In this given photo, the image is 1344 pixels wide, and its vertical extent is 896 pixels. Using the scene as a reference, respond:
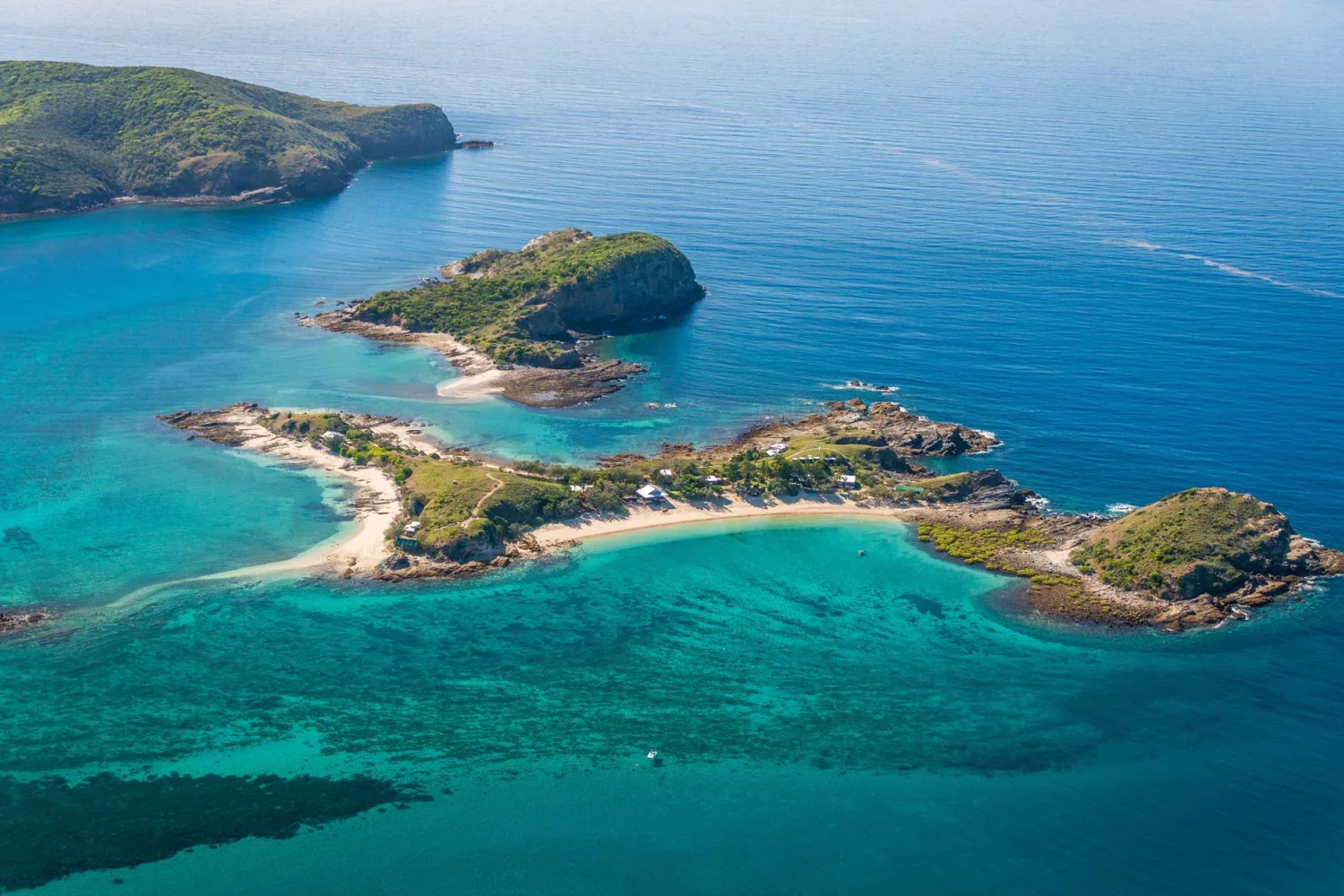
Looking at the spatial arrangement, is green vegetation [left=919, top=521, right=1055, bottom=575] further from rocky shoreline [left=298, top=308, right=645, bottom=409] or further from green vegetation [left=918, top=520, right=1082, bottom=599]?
rocky shoreline [left=298, top=308, right=645, bottom=409]

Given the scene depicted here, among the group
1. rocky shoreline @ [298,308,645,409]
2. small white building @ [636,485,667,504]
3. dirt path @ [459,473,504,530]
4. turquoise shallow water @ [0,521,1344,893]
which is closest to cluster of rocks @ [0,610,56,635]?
turquoise shallow water @ [0,521,1344,893]

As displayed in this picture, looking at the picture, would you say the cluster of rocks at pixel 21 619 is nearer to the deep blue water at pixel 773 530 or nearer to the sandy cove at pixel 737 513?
A: the deep blue water at pixel 773 530

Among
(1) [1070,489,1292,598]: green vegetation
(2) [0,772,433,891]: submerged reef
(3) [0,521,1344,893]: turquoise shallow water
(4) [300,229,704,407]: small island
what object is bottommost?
(2) [0,772,433,891]: submerged reef

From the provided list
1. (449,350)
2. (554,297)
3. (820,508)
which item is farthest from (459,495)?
(554,297)

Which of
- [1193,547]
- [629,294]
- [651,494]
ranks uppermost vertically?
[629,294]

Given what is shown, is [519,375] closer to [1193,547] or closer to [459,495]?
[459,495]

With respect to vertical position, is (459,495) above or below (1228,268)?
below
